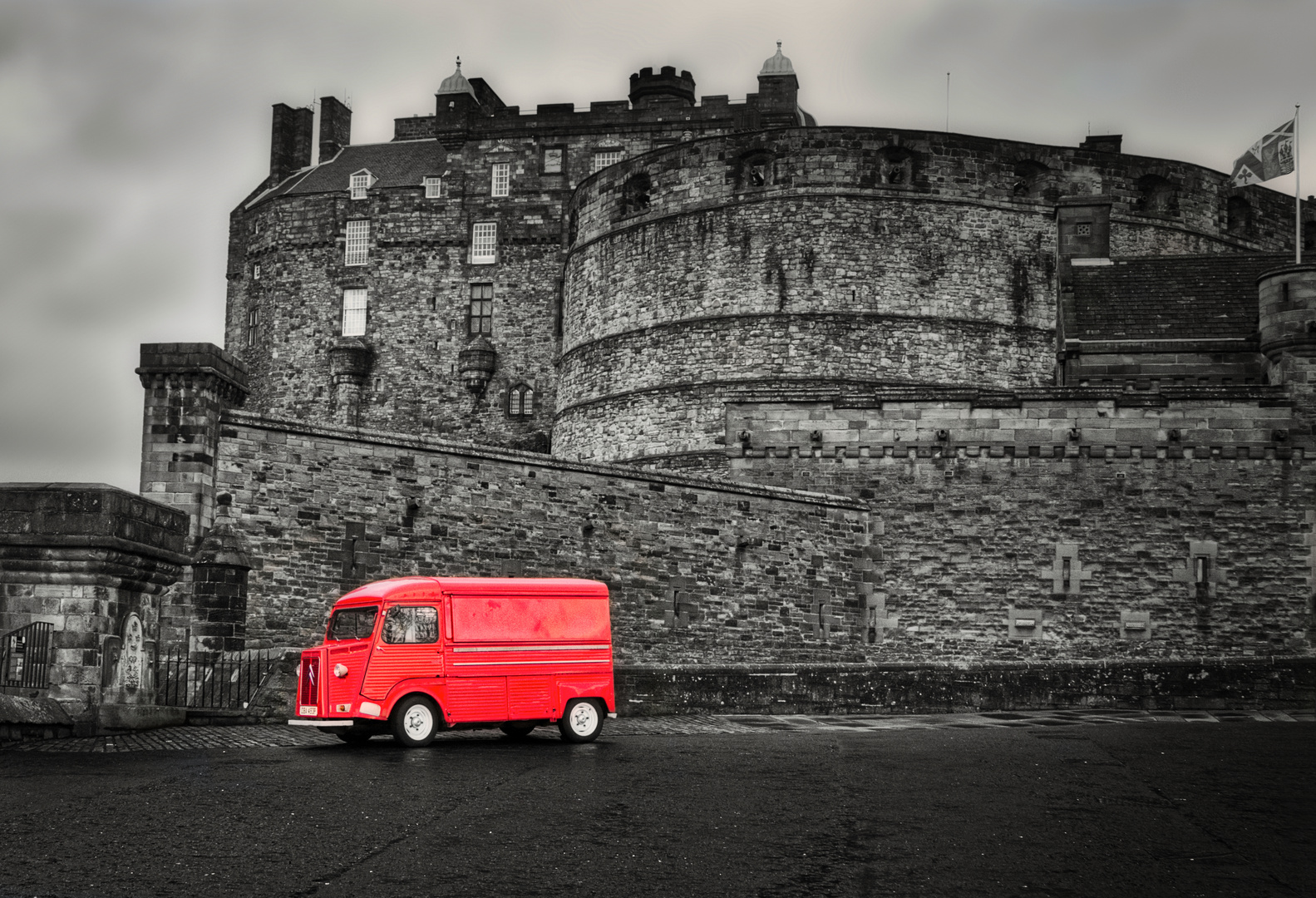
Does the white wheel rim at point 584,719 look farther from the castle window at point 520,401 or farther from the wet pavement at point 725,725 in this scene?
the castle window at point 520,401

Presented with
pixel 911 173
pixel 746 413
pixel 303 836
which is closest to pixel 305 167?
pixel 911 173

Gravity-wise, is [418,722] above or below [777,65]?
below

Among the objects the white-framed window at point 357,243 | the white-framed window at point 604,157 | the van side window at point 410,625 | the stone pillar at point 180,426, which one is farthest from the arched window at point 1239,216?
the van side window at point 410,625

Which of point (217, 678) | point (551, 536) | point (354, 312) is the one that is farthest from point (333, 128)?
point (217, 678)

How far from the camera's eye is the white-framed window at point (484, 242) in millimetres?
44969

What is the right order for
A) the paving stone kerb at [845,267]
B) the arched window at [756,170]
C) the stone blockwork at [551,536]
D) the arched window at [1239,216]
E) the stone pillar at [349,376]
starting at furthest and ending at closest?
1. the stone pillar at [349,376]
2. the arched window at [1239,216]
3. the arched window at [756,170]
4. the paving stone kerb at [845,267]
5. the stone blockwork at [551,536]

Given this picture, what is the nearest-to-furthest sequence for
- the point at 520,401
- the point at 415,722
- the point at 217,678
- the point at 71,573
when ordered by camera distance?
the point at 71,573 → the point at 415,722 → the point at 217,678 → the point at 520,401

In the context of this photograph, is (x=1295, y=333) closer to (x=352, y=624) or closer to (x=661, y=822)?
(x=352, y=624)

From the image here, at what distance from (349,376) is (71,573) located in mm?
33498

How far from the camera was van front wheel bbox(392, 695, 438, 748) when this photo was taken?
1330 centimetres

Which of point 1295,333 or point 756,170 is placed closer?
point 1295,333

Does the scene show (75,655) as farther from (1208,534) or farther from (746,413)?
(1208,534)

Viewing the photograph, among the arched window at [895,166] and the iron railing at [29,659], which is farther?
the arched window at [895,166]

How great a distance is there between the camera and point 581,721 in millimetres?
14203
